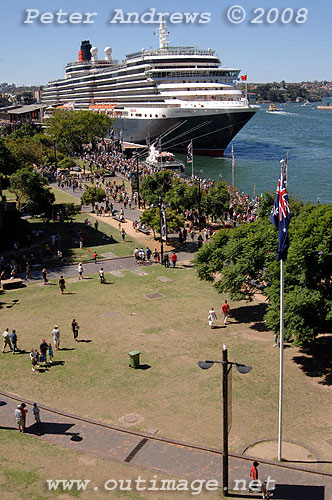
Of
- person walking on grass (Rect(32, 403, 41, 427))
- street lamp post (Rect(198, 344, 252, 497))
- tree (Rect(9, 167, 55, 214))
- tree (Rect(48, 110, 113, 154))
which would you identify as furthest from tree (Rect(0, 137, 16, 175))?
street lamp post (Rect(198, 344, 252, 497))

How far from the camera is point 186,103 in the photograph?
84.9 m

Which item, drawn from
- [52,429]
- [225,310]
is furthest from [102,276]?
[52,429]

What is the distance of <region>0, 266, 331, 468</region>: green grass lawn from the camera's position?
15547 millimetres

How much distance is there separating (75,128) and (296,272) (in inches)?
2897

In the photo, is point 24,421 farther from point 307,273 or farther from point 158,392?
point 307,273

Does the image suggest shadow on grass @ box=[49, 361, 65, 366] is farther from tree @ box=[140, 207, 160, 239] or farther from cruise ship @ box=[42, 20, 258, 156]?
cruise ship @ box=[42, 20, 258, 156]

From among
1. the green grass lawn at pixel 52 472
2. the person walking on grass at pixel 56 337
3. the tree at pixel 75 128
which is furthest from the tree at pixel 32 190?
the tree at pixel 75 128

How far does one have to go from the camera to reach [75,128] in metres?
86.9

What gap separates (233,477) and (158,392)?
4797mm

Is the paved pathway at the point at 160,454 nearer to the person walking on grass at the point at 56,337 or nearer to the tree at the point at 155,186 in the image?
the person walking on grass at the point at 56,337

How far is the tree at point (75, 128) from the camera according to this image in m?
87.4

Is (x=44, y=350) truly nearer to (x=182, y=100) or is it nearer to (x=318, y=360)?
(x=318, y=360)

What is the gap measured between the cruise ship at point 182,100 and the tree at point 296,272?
2308 inches

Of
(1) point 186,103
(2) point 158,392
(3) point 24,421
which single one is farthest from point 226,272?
(1) point 186,103
